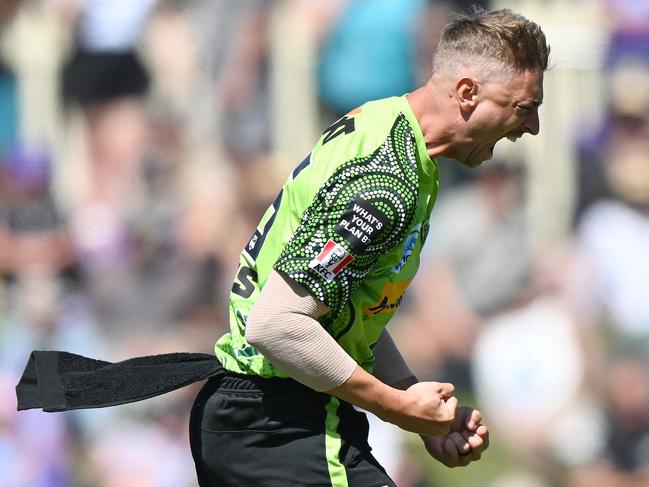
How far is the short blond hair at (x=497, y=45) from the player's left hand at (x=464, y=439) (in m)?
0.96

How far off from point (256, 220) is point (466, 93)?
3668mm

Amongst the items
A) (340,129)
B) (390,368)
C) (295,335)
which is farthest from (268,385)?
(340,129)

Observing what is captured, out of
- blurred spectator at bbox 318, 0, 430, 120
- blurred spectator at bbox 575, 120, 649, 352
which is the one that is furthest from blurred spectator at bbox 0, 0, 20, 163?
blurred spectator at bbox 575, 120, 649, 352

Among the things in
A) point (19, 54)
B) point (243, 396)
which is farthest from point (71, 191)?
point (243, 396)

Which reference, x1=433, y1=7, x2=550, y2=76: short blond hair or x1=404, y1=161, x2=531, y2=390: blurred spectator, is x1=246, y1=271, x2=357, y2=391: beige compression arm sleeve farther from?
x1=404, y1=161, x2=531, y2=390: blurred spectator

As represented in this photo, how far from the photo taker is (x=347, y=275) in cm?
278

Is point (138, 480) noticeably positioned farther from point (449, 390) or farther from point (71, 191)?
point (449, 390)

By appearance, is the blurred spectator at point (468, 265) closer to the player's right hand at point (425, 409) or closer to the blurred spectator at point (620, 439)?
the blurred spectator at point (620, 439)

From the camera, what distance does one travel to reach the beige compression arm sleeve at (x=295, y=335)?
2.78m

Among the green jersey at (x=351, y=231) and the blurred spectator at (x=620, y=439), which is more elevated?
the green jersey at (x=351, y=231)

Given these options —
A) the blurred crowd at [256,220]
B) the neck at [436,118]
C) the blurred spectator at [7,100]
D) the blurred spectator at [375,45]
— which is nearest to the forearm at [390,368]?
the neck at [436,118]

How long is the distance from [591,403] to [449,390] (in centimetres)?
380

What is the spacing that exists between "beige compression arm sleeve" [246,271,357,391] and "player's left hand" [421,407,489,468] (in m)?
0.53

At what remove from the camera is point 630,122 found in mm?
6520
